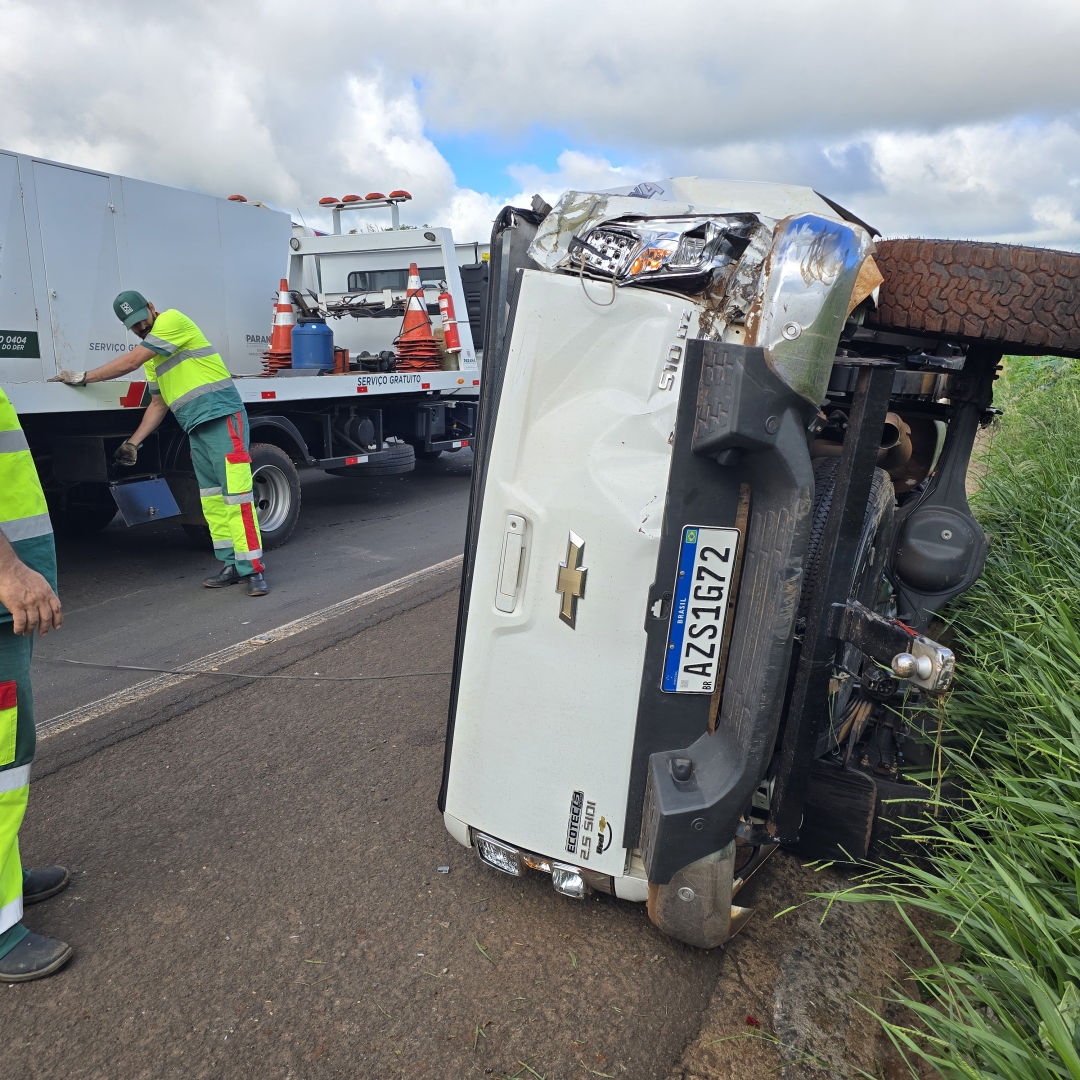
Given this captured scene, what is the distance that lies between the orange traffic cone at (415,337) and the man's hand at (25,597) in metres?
6.71

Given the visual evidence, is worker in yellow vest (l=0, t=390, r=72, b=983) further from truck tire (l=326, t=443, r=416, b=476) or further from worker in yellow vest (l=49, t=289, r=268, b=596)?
truck tire (l=326, t=443, r=416, b=476)

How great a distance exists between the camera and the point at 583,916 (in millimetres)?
2391

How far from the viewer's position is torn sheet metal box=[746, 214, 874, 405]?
1779 millimetres

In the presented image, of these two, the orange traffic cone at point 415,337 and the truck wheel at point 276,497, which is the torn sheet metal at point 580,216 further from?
the orange traffic cone at point 415,337

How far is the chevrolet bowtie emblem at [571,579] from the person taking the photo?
2.01 metres

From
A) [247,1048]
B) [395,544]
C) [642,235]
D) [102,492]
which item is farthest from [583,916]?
[102,492]

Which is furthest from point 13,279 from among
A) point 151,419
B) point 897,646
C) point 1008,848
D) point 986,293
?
point 1008,848

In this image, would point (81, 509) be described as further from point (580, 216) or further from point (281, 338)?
point (580, 216)

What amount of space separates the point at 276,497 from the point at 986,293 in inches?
224

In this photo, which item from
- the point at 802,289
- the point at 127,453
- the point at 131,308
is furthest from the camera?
the point at 127,453

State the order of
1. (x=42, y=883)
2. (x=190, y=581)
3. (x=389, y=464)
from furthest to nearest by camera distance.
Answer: (x=389, y=464), (x=190, y=581), (x=42, y=883)

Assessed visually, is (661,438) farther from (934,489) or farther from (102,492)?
(102,492)

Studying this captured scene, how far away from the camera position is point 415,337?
339 inches

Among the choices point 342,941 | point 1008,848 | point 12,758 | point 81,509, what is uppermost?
point 1008,848
